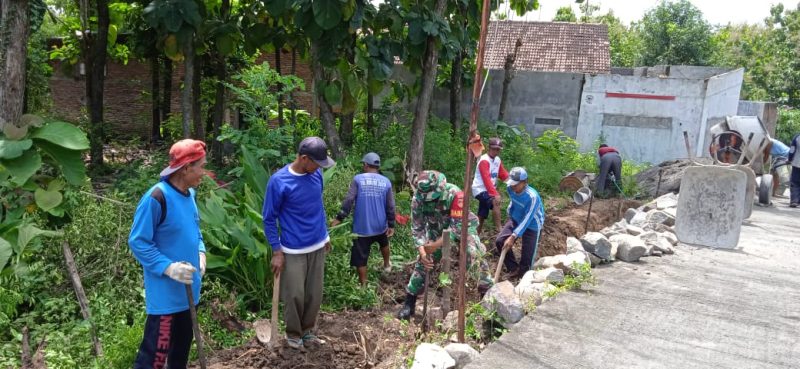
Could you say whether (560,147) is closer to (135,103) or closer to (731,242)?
(731,242)

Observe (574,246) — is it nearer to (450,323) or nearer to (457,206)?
(457,206)

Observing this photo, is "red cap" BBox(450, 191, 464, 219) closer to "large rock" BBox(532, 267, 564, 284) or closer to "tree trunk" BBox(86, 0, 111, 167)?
"large rock" BBox(532, 267, 564, 284)

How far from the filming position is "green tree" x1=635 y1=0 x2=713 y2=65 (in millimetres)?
28266

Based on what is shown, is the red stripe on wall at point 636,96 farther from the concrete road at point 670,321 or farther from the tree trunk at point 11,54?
the tree trunk at point 11,54

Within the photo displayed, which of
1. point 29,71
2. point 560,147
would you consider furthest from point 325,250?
point 560,147

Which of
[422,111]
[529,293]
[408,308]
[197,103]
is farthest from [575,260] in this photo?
[197,103]

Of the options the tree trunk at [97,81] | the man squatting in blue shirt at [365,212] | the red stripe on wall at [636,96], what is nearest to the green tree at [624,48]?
the red stripe on wall at [636,96]

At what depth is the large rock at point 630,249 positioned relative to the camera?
712cm

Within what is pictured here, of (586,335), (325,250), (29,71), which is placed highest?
(29,71)

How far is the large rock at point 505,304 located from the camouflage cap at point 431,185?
3.09 ft

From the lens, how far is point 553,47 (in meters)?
21.1

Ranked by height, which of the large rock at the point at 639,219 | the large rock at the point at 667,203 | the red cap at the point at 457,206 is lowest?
the large rock at the point at 639,219

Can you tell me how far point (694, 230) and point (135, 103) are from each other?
52.9ft

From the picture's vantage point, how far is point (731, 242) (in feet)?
27.0
